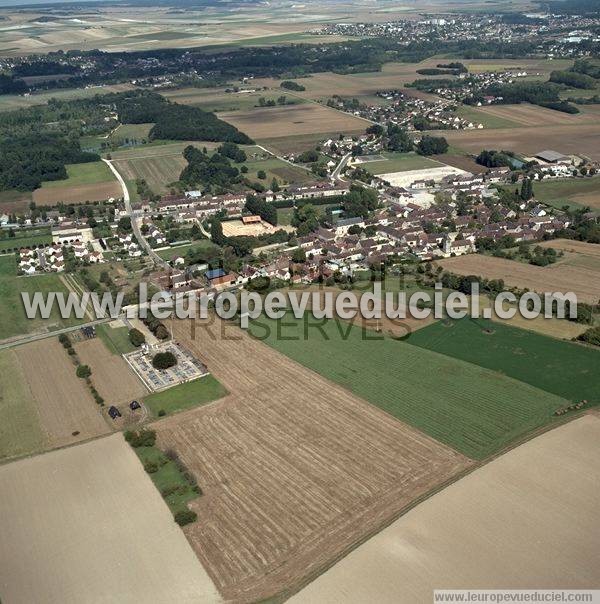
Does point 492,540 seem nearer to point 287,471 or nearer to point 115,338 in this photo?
point 287,471

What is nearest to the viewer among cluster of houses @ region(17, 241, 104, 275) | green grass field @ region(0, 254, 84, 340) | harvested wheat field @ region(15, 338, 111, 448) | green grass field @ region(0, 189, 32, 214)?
harvested wheat field @ region(15, 338, 111, 448)

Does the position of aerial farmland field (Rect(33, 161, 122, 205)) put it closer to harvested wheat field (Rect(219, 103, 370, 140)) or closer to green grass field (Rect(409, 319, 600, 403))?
harvested wheat field (Rect(219, 103, 370, 140))

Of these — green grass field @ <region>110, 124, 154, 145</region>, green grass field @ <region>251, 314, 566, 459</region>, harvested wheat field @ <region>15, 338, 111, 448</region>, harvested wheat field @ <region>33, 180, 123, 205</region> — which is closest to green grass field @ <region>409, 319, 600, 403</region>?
green grass field @ <region>251, 314, 566, 459</region>

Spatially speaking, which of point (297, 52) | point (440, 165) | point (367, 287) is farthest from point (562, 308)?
point (297, 52)

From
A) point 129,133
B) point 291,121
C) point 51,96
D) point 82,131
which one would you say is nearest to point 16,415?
point 129,133

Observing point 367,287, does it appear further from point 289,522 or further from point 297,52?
point 297,52
